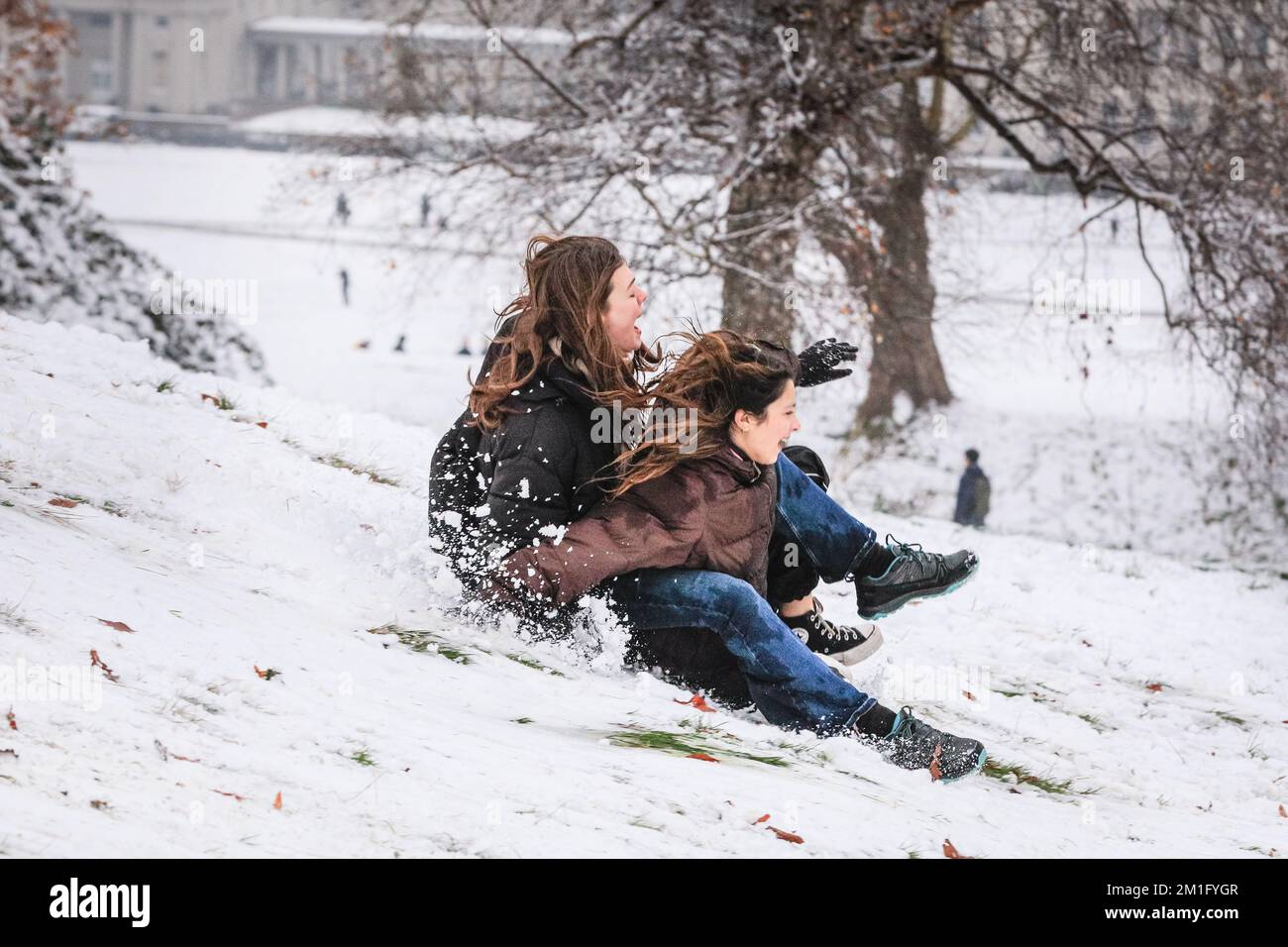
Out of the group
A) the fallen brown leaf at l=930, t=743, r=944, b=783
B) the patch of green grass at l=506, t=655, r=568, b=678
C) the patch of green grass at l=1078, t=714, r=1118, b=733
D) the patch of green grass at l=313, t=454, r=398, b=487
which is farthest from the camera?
the patch of green grass at l=313, t=454, r=398, b=487

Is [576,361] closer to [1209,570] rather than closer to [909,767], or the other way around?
[909,767]

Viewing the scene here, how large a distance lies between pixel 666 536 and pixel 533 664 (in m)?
0.65

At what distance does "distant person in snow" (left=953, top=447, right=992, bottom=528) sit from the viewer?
45.1ft

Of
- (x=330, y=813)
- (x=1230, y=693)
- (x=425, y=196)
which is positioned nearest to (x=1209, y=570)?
(x=1230, y=693)

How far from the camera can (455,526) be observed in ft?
14.0

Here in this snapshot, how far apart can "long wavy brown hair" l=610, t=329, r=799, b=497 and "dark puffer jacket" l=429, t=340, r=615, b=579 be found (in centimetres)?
15

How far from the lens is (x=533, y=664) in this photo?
4.27 meters

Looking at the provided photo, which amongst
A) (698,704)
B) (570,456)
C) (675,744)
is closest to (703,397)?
(570,456)

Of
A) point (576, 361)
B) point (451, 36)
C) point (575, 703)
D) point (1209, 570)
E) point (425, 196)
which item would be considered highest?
point (451, 36)

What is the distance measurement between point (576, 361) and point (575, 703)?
3.44ft

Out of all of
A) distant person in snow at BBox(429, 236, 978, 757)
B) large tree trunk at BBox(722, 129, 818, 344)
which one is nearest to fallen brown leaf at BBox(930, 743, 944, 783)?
distant person in snow at BBox(429, 236, 978, 757)

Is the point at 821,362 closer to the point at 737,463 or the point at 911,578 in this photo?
the point at 737,463

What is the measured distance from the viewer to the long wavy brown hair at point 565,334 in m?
4.14

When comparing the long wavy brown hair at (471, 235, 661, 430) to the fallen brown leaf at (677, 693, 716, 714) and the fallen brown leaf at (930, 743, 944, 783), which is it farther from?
the fallen brown leaf at (930, 743, 944, 783)
